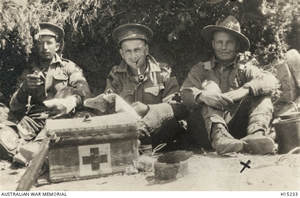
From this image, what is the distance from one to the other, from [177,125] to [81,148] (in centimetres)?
131

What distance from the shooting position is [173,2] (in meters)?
5.96

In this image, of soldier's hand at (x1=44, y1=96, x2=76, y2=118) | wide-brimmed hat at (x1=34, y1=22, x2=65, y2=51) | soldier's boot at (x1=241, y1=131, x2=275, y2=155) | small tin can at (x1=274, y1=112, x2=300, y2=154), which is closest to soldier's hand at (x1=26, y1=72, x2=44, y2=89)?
soldier's hand at (x1=44, y1=96, x2=76, y2=118)

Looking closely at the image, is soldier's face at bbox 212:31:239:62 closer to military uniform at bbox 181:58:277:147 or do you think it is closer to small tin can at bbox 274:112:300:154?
military uniform at bbox 181:58:277:147

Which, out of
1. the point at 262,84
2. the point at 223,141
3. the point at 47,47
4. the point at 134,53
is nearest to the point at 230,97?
the point at 262,84

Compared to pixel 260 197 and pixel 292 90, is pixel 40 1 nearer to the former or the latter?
pixel 292 90

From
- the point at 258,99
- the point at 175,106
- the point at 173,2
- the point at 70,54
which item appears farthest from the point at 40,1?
the point at 258,99

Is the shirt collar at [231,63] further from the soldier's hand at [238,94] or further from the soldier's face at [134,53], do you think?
the soldier's face at [134,53]

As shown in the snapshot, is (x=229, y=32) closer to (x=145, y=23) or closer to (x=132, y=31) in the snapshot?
(x=132, y=31)

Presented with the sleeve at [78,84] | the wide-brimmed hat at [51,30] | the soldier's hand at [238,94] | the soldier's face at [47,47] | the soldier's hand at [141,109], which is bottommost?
the soldier's hand at [141,109]

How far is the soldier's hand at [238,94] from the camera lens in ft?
14.3

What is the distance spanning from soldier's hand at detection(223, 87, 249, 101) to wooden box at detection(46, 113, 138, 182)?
1.15 meters

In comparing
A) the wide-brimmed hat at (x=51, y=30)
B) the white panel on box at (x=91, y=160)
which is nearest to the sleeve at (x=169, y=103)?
the white panel on box at (x=91, y=160)

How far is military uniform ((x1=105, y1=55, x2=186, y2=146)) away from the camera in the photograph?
470 cm

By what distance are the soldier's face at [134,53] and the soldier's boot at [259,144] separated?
5.34 feet
